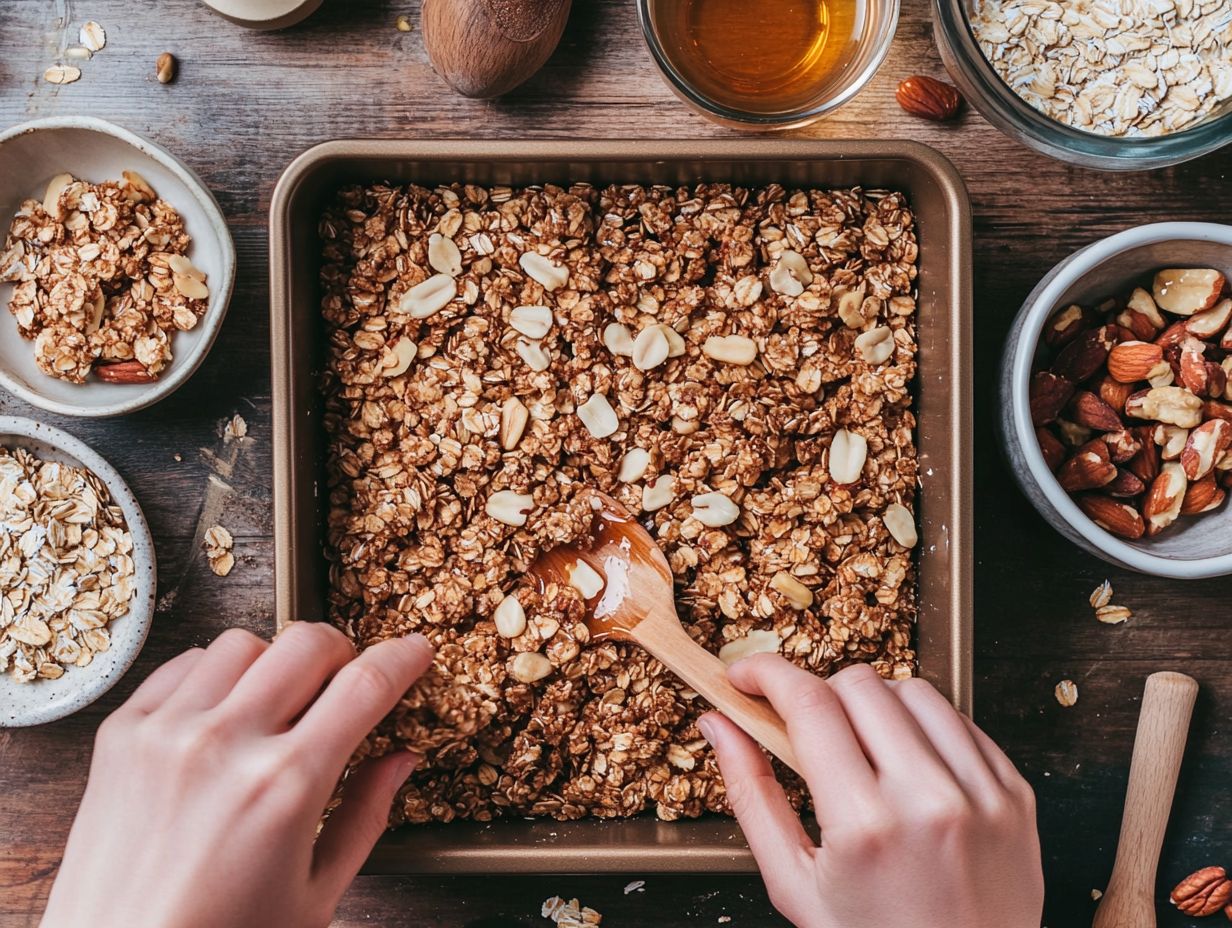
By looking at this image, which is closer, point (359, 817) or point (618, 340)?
point (359, 817)

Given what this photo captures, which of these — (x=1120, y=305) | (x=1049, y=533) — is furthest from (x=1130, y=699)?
(x=1120, y=305)

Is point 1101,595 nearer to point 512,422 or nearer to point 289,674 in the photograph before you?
point 512,422

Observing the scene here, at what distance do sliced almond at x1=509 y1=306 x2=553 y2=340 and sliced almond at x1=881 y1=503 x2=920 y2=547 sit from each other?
427 millimetres

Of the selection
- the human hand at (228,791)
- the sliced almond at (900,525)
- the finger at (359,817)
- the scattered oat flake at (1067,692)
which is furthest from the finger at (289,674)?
the scattered oat flake at (1067,692)

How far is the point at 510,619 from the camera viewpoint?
1.10 metres

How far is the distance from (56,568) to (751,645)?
0.78m

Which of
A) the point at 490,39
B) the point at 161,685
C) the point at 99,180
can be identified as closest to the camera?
the point at 161,685

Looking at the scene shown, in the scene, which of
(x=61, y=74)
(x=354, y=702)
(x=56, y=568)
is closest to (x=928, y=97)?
(x=354, y=702)

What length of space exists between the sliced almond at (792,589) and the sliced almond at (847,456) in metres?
0.12

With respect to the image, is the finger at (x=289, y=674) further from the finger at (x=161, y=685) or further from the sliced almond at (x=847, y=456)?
the sliced almond at (x=847, y=456)

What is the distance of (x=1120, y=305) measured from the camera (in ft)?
3.74

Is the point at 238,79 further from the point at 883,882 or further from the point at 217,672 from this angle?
the point at 883,882

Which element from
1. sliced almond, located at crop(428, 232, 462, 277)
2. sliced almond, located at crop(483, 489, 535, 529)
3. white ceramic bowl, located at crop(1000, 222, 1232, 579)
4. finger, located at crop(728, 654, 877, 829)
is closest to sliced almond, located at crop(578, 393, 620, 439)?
sliced almond, located at crop(483, 489, 535, 529)

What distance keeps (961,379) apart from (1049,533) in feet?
0.96
